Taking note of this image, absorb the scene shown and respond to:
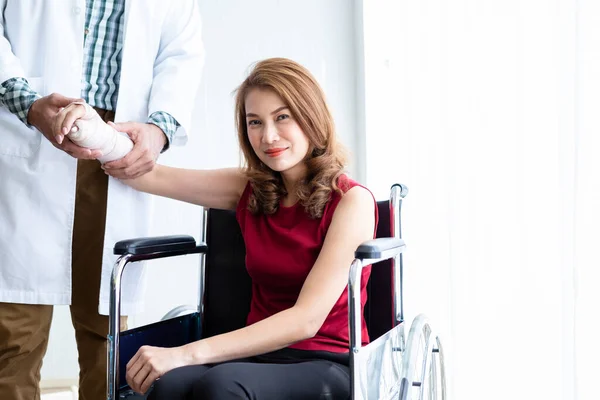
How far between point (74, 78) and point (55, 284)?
474 millimetres

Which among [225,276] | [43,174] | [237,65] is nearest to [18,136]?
[43,174]

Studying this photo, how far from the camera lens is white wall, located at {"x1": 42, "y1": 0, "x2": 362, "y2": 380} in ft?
9.86

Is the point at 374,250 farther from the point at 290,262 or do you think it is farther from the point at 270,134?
the point at 270,134

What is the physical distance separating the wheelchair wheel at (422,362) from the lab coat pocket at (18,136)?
943 mm

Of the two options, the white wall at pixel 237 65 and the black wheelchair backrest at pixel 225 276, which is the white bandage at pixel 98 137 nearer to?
the black wheelchair backrest at pixel 225 276

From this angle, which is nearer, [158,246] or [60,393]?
[158,246]

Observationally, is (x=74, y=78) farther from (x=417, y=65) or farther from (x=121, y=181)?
(x=417, y=65)

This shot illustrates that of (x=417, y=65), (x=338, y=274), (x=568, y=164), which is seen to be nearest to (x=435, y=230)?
(x=417, y=65)

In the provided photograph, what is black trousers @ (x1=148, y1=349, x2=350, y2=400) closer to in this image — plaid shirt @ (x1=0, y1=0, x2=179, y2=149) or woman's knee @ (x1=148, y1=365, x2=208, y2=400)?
woman's knee @ (x1=148, y1=365, x2=208, y2=400)

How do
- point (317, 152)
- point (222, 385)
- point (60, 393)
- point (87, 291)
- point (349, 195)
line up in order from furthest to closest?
point (60, 393) → point (87, 291) → point (317, 152) → point (349, 195) → point (222, 385)

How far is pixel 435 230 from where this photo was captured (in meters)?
2.19

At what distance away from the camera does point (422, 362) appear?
1.64 m

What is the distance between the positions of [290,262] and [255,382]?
1.10 ft

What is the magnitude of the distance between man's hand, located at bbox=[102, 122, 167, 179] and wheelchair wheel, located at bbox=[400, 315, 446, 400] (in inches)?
27.9
